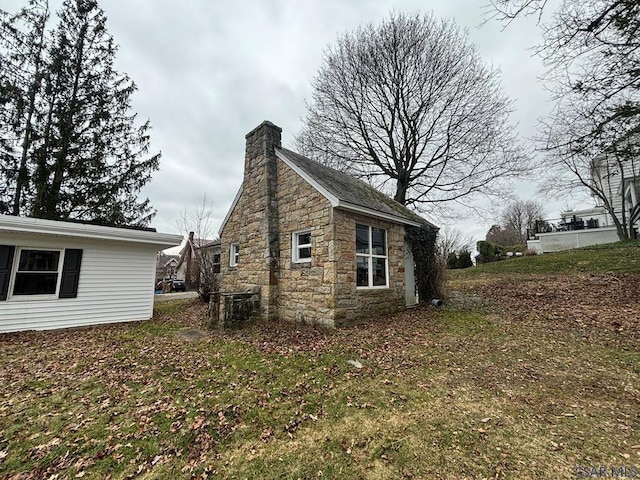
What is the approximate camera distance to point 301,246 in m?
8.30

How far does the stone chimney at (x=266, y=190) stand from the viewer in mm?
8578

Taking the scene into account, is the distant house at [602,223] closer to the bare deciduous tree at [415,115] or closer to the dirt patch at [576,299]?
the bare deciduous tree at [415,115]

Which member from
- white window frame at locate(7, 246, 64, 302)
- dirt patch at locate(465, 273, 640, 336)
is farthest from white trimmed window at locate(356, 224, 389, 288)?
white window frame at locate(7, 246, 64, 302)

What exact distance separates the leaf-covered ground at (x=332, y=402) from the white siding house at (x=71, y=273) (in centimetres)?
128

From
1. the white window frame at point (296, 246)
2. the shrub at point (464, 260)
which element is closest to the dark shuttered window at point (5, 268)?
the white window frame at point (296, 246)

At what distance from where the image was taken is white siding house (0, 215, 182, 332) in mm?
7113

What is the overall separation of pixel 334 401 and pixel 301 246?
510 cm

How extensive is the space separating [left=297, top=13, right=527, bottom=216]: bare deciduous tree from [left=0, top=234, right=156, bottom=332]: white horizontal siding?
12.9m

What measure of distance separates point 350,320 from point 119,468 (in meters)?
5.57

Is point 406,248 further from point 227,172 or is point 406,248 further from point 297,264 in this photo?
point 227,172

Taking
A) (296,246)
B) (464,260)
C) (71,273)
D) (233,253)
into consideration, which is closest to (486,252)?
(464,260)

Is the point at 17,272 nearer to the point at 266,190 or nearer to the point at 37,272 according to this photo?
the point at 37,272

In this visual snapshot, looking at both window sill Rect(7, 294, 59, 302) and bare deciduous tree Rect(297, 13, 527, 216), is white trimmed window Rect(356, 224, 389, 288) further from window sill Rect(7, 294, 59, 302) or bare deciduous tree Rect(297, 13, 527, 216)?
bare deciduous tree Rect(297, 13, 527, 216)

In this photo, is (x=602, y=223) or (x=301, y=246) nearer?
(x=301, y=246)
